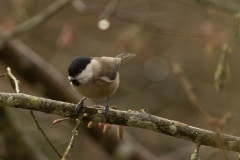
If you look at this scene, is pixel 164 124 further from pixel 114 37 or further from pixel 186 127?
pixel 114 37

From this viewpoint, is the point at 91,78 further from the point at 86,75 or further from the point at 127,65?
the point at 127,65

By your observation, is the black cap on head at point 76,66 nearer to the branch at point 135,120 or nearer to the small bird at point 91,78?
the small bird at point 91,78

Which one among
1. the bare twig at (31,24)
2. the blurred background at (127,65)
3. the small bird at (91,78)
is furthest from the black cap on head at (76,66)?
the bare twig at (31,24)

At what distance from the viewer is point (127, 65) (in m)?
6.45

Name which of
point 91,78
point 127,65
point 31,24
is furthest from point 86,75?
point 127,65

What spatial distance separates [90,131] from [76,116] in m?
A: 2.64

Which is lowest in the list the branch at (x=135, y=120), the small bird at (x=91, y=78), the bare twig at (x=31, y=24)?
the branch at (x=135, y=120)

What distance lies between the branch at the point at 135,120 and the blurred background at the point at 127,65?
5.92 feet

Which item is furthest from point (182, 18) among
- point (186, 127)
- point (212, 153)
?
point (186, 127)

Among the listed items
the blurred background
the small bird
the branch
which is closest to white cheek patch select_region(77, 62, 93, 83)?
the small bird

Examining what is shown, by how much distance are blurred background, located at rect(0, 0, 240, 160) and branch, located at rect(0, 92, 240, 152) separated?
1.80 m

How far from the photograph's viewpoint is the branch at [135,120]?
235 centimetres

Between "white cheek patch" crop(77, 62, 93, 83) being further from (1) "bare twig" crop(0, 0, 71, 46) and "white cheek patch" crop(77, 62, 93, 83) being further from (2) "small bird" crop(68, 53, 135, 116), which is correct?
(1) "bare twig" crop(0, 0, 71, 46)

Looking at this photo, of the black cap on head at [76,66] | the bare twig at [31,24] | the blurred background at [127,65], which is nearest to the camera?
the black cap on head at [76,66]
